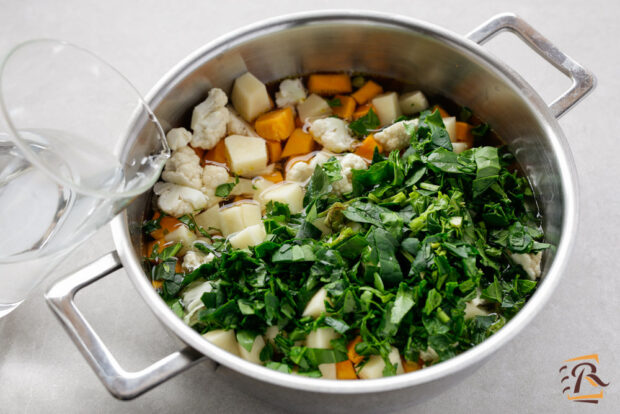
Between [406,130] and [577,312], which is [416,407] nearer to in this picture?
[577,312]

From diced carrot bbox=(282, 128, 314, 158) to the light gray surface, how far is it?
2.29ft

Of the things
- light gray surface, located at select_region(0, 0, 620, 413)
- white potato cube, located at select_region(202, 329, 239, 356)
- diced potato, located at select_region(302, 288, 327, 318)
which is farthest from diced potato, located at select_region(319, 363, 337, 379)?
light gray surface, located at select_region(0, 0, 620, 413)

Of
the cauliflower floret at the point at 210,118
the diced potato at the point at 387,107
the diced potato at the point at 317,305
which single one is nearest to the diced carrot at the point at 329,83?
the diced potato at the point at 387,107

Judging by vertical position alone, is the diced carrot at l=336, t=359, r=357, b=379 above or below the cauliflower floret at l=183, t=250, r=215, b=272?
above

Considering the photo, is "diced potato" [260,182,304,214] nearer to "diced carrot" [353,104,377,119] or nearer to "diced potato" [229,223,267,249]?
"diced potato" [229,223,267,249]

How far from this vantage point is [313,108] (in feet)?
6.59

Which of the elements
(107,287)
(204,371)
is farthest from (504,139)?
(107,287)

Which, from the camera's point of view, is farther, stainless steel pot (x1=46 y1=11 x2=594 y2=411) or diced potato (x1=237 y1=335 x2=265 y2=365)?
diced potato (x1=237 y1=335 x2=265 y2=365)

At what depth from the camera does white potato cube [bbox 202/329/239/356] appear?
4.79 ft

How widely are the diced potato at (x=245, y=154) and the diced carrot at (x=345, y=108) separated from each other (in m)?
0.32

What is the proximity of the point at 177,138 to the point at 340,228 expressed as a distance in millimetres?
614

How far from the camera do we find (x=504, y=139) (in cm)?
191

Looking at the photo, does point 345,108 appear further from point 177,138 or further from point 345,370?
point 345,370

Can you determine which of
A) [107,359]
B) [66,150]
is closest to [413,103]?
[66,150]
